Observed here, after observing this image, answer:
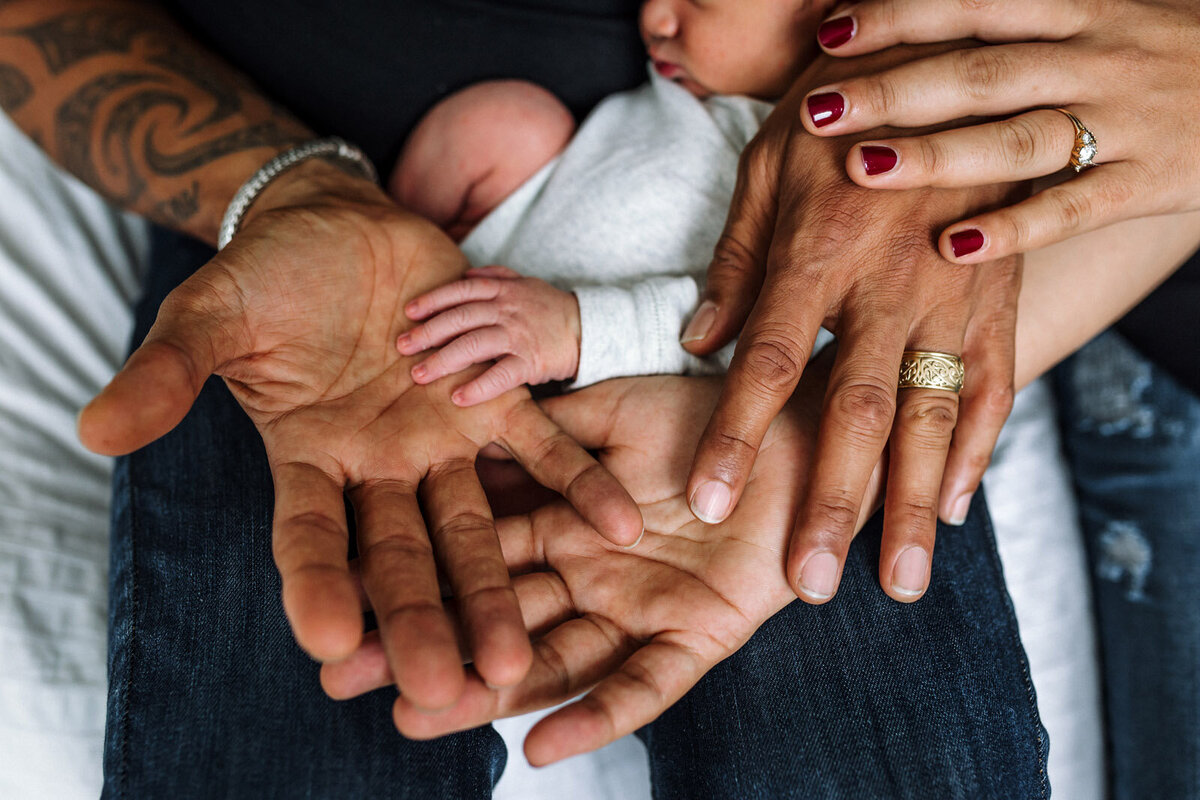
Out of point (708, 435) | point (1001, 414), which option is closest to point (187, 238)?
point (708, 435)

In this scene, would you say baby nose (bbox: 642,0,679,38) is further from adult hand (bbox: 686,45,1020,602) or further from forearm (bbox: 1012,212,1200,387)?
forearm (bbox: 1012,212,1200,387)

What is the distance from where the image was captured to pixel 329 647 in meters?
0.65

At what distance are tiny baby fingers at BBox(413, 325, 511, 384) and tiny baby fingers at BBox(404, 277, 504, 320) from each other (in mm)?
48

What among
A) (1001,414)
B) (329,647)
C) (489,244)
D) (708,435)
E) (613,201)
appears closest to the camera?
(329,647)

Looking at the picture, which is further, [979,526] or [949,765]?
[979,526]

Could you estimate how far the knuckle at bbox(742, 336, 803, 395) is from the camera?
31.4 inches

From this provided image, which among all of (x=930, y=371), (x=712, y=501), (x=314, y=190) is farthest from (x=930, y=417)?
(x=314, y=190)

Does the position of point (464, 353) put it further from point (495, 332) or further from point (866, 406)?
point (866, 406)

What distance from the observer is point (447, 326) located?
0.95 meters

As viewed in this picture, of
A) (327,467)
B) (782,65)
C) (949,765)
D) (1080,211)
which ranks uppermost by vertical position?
(782,65)

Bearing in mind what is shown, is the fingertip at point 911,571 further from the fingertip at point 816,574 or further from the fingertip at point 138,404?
the fingertip at point 138,404

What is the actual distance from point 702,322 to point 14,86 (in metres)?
1.19

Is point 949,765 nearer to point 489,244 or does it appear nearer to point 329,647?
point 329,647

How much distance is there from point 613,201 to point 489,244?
26 cm
